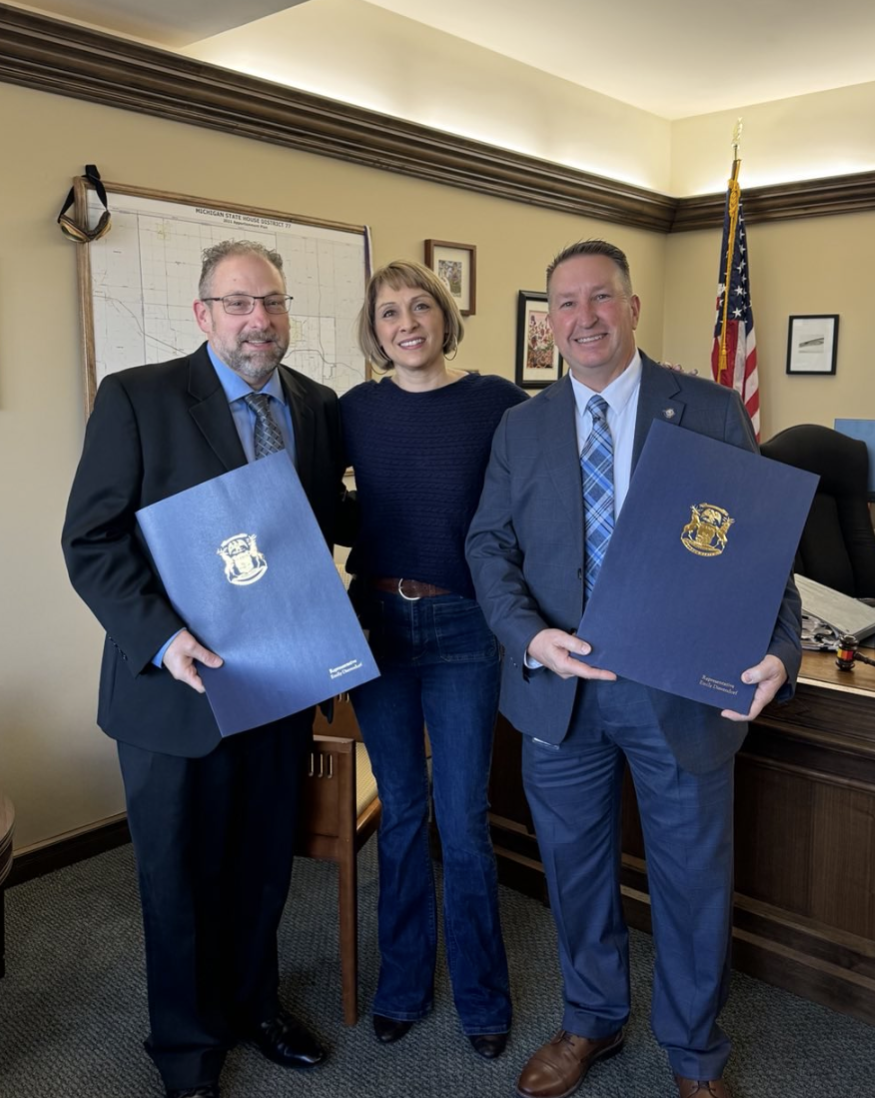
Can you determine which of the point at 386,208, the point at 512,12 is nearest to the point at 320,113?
the point at 386,208

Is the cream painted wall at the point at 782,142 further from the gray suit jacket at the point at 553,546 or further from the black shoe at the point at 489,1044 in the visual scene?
the black shoe at the point at 489,1044

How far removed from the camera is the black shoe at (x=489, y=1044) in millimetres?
2146

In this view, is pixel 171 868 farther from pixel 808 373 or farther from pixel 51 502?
pixel 808 373

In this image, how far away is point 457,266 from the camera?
4.30 meters

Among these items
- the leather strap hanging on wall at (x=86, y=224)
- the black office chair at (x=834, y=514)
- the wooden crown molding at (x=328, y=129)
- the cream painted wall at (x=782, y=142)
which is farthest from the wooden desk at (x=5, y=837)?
the cream painted wall at (x=782, y=142)

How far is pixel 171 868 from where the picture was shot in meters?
1.90

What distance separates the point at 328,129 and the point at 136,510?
2.32 m

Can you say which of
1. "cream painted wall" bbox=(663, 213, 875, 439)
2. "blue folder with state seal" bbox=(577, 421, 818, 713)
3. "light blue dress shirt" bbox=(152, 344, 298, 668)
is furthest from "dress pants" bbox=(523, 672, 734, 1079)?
"cream painted wall" bbox=(663, 213, 875, 439)

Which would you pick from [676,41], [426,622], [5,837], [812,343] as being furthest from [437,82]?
[5,837]

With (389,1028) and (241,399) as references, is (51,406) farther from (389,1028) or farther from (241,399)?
(389,1028)

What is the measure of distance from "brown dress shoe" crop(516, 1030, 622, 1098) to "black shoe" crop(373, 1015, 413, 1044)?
308mm

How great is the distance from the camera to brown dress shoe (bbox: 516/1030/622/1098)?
2014mm

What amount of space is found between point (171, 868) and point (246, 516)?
0.74 m

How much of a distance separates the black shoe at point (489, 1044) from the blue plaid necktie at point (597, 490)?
1.09 meters
